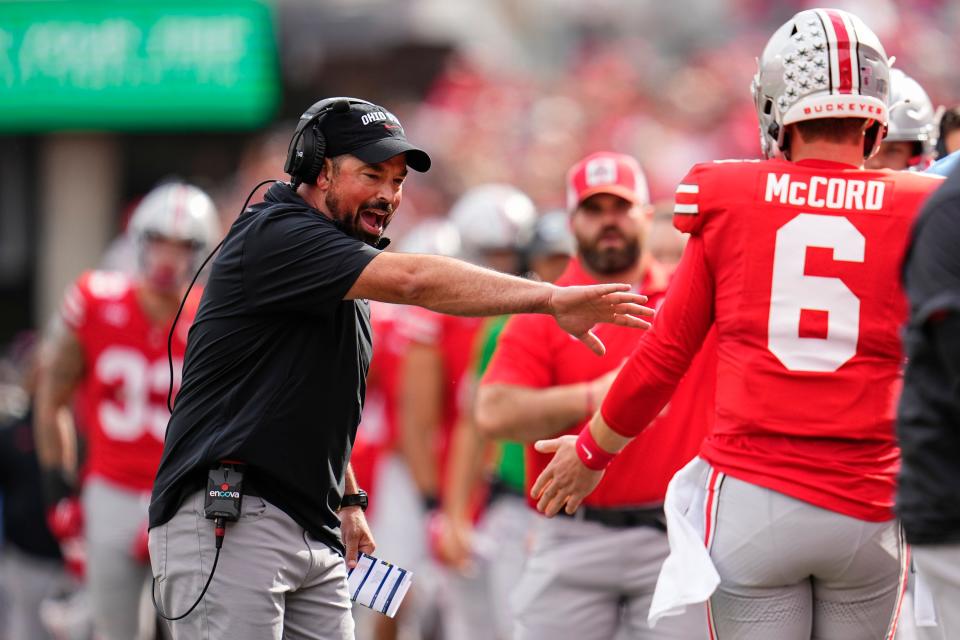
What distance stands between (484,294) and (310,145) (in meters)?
0.69

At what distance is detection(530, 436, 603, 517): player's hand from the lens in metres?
4.28

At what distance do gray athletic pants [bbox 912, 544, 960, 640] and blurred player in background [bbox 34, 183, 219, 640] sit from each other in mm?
4480

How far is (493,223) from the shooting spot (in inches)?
344

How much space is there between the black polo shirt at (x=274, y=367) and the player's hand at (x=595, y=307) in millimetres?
513

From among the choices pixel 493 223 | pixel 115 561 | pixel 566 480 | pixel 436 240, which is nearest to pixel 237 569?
pixel 566 480

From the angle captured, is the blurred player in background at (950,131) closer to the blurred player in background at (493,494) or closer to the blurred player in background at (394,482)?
the blurred player in background at (493,494)

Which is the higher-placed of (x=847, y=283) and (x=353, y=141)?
(x=353, y=141)

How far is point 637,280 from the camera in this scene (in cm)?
577

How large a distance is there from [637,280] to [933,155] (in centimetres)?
114

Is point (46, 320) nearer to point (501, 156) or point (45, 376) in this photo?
point (501, 156)

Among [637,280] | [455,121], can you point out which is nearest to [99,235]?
[455,121]

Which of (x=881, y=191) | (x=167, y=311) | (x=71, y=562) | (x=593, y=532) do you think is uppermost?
(x=881, y=191)

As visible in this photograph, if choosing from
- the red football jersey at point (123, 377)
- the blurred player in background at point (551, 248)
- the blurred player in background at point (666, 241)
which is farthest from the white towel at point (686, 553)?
the red football jersey at point (123, 377)

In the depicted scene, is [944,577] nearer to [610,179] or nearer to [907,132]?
[907,132]
